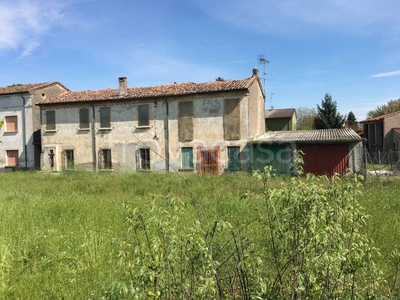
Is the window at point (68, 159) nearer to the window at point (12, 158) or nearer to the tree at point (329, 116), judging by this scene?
the window at point (12, 158)

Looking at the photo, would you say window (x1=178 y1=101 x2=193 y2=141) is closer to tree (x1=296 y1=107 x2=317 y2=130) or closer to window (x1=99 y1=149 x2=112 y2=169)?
window (x1=99 y1=149 x2=112 y2=169)

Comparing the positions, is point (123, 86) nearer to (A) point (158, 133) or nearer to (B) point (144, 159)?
(A) point (158, 133)

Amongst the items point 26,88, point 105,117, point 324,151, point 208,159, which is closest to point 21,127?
point 26,88

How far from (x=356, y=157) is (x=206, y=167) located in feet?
28.7

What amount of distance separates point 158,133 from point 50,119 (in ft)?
29.4

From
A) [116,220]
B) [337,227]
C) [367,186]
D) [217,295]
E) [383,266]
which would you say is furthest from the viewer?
[367,186]

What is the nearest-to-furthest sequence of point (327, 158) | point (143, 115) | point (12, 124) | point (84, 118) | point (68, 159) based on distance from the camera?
point (327, 158), point (143, 115), point (84, 118), point (68, 159), point (12, 124)

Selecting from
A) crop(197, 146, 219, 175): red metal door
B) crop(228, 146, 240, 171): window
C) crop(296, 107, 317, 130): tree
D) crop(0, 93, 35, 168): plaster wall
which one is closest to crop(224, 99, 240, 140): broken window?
crop(228, 146, 240, 171): window

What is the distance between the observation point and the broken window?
18.4 metres

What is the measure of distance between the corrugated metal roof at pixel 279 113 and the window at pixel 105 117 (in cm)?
1914

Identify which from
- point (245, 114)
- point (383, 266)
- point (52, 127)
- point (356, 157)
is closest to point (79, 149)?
point (52, 127)

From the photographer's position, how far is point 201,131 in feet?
63.3

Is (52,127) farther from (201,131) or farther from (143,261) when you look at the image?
(143,261)

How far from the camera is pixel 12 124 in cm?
2412
